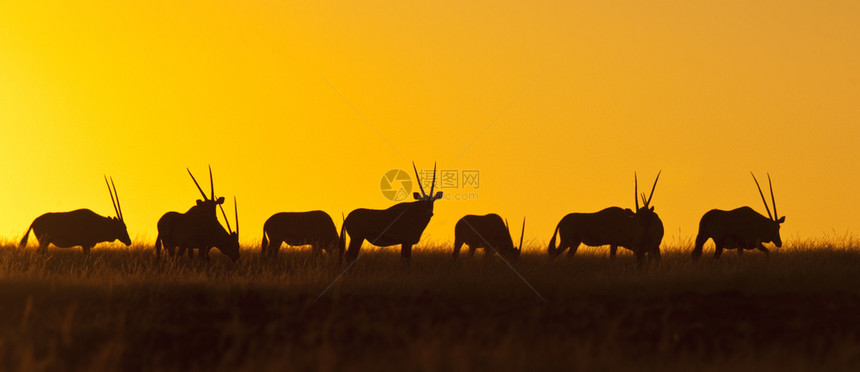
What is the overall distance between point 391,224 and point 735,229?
695cm

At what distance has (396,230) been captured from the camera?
711 inches

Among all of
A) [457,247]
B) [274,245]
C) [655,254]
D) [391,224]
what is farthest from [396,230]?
[655,254]

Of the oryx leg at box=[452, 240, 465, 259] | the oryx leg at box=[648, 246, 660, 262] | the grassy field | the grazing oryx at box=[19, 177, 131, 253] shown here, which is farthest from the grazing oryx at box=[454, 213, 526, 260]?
the grazing oryx at box=[19, 177, 131, 253]

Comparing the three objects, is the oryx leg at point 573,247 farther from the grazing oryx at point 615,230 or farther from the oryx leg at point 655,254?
the oryx leg at point 655,254

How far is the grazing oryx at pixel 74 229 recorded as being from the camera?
66.5 ft

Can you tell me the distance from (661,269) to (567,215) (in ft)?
15.5

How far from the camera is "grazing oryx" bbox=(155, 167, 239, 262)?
686 inches

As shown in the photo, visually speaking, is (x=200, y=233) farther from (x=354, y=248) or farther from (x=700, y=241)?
(x=700, y=241)

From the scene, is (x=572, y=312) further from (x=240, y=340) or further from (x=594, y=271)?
(x=594, y=271)

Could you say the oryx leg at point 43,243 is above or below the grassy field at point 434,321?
above

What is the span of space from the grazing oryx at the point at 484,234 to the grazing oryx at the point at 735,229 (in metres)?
3.72

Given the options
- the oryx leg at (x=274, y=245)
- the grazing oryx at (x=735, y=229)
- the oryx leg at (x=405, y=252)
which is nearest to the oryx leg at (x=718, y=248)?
the grazing oryx at (x=735, y=229)

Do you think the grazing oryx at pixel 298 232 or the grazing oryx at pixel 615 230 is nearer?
the grazing oryx at pixel 615 230

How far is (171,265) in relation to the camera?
52.0 ft
